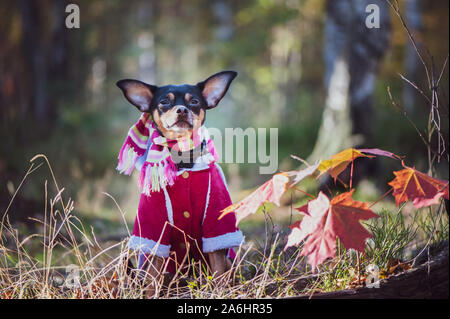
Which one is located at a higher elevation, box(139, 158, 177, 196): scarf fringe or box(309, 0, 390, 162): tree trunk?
box(309, 0, 390, 162): tree trunk

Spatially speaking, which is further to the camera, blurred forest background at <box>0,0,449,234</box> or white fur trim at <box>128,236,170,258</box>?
blurred forest background at <box>0,0,449,234</box>

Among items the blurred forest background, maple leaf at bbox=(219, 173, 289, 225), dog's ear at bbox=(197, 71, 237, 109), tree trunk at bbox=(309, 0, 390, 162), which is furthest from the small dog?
tree trunk at bbox=(309, 0, 390, 162)

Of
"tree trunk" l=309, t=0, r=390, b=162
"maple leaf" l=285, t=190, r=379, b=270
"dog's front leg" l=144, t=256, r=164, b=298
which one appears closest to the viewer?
"maple leaf" l=285, t=190, r=379, b=270

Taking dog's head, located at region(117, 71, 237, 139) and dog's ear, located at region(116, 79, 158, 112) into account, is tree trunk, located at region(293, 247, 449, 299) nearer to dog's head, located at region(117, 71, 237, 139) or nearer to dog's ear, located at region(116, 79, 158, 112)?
dog's head, located at region(117, 71, 237, 139)

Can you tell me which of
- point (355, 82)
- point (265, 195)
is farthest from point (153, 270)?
point (355, 82)

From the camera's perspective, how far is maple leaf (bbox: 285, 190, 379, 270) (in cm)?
136

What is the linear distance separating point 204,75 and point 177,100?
12.2 meters

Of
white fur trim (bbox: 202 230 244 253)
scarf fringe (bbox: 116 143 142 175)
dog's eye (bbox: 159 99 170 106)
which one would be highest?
dog's eye (bbox: 159 99 170 106)

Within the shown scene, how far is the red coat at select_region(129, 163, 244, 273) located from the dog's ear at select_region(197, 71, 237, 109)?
317 millimetres

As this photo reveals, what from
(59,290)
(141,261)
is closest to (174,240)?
(141,261)

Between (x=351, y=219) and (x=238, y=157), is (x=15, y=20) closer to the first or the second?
(x=238, y=157)

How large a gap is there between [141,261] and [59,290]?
1.24ft

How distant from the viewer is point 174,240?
1.97 meters

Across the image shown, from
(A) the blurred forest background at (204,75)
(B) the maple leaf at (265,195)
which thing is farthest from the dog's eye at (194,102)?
(A) the blurred forest background at (204,75)
